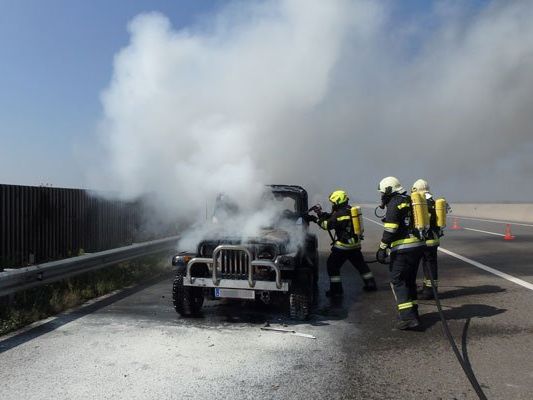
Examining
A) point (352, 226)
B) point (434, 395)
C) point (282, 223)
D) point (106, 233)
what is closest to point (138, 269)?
point (106, 233)

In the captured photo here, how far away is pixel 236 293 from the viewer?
18.3ft

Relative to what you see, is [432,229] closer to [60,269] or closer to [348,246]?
[348,246]

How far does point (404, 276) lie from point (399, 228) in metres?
0.59

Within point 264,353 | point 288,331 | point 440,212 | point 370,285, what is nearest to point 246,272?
point 288,331

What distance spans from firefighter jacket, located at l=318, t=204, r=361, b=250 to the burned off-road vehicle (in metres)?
1.08

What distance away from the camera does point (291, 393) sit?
360 centimetres

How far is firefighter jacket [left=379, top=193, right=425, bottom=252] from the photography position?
18.7ft

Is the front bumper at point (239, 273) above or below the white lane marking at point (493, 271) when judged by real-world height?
above

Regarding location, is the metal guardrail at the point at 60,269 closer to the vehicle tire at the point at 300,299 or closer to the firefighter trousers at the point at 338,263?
the vehicle tire at the point at 300,299

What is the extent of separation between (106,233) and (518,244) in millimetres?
11865

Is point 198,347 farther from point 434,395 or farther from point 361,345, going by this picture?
point 434,395

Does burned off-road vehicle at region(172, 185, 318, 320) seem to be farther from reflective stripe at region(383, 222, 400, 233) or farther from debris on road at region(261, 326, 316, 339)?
reflective stripe at region(383, 222, 400, 233)

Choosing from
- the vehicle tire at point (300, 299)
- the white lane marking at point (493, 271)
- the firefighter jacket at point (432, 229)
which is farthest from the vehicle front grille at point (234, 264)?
the white lane marking at point (493, 271)

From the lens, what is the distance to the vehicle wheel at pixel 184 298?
5.86m
